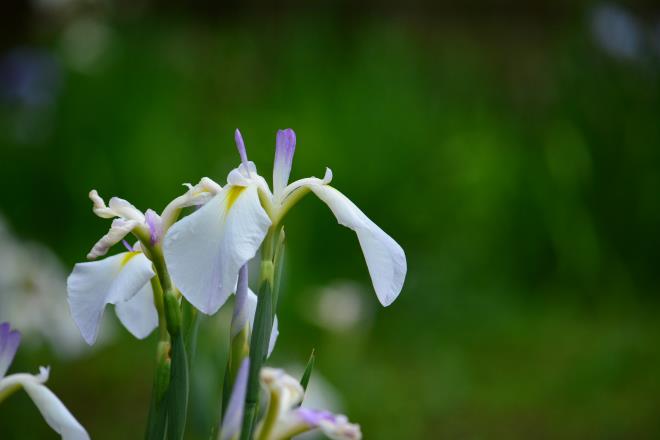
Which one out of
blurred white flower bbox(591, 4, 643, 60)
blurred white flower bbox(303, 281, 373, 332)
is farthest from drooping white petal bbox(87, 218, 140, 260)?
blurred white flower bbox(591, 4, 643, 60)

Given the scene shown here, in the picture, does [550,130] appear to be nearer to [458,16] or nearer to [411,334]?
[411,334]

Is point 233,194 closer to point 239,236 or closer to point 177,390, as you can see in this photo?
point 239,236

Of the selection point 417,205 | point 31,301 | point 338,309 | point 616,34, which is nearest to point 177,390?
point 31,301

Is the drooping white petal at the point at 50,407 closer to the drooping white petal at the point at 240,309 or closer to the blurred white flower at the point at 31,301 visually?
the drooping white petal at the point at 240,309

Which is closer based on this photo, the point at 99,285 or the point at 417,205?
the point at 99,285

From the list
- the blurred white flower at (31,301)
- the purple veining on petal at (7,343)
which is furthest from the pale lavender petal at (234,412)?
the blurred white flower at (31,301)
